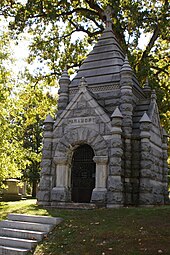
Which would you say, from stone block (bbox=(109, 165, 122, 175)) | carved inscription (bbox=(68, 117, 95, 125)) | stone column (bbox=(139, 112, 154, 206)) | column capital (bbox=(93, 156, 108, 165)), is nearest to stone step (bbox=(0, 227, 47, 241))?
stone block (bbox=(109, 165, 122, 175))

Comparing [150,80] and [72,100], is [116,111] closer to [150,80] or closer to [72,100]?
[72,100]

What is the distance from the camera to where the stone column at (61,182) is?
13255 mm

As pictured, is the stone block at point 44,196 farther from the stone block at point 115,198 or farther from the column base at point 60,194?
the stone block at point 115,198

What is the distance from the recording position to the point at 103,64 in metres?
15.4

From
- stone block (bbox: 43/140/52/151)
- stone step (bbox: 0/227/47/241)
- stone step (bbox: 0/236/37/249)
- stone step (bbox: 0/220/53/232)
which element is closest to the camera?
stone step (bbox: 0/236/37/249)

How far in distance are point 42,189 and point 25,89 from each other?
32.9 ft

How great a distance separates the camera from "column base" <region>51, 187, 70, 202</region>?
13.2 meters

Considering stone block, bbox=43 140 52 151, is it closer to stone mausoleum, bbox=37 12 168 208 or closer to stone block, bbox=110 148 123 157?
stone mausoleum, bbox=37 12 168 208

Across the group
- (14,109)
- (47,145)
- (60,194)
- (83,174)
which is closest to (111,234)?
(60,194)

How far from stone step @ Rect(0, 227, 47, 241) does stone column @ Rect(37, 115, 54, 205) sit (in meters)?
3.39

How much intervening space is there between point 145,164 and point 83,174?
102 inches

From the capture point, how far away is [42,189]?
13727 mm

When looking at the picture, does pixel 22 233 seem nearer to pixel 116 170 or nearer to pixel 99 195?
pixel 99 195

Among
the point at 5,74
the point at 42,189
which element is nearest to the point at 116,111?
the point at 42,189
